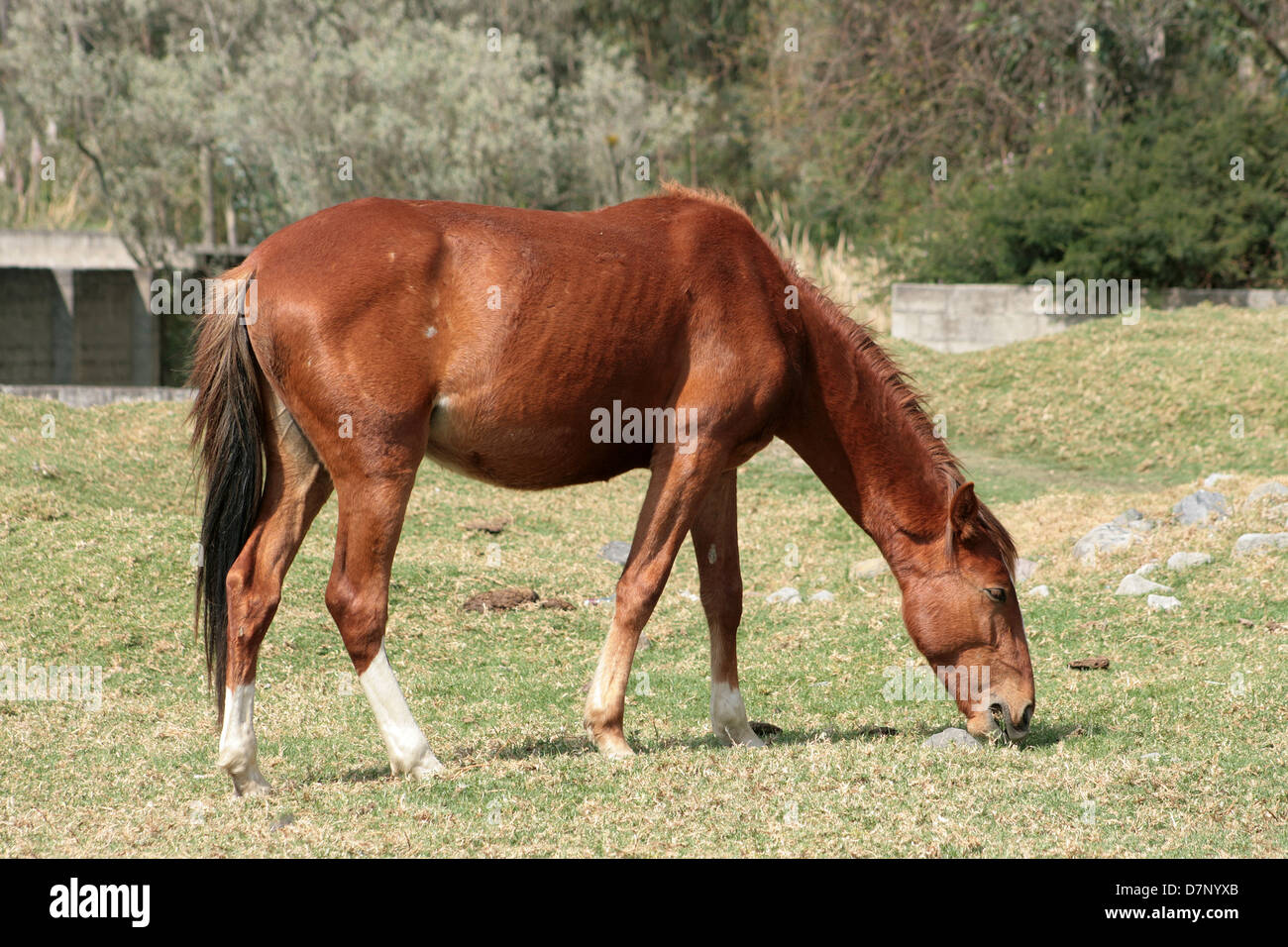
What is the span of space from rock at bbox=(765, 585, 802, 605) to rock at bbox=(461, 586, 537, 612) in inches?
68.5

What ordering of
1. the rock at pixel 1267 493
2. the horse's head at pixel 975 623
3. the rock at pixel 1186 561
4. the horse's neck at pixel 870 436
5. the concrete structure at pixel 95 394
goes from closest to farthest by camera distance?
1. the horse's head at pixel 975 623
2. the horse's neck at pixel 870 436
3. the rock at pixel 1186 561
4. the rock at pixel 1267 493
5. the concrete structure at pixel 95 394

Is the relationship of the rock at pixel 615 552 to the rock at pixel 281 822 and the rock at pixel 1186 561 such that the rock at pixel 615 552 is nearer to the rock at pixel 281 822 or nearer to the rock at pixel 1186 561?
the rock at pixel 1186 561

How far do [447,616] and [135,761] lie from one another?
3091 millimetres

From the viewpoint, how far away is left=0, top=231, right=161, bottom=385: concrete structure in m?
21.4

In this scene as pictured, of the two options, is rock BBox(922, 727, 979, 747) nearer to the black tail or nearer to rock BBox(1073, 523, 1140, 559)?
the black tail

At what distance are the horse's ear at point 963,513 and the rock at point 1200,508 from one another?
16.7 feet

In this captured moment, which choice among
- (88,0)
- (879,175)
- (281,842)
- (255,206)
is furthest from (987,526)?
(88,0)

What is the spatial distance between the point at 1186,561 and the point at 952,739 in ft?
13.7

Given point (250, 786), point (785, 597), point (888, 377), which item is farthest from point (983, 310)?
point (250, 786)

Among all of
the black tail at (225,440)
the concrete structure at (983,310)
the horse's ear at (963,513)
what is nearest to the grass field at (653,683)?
the black tail at (225,440)

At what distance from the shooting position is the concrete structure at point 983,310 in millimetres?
19250

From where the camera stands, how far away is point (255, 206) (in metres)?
26.1

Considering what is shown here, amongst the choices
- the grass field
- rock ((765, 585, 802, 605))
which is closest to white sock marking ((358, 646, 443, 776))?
the grass field

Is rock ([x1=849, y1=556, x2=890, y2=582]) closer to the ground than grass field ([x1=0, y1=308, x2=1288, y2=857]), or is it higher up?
closer to the ground
